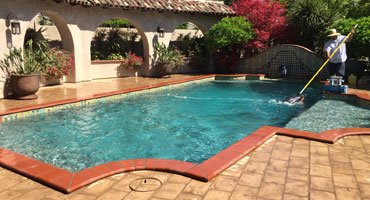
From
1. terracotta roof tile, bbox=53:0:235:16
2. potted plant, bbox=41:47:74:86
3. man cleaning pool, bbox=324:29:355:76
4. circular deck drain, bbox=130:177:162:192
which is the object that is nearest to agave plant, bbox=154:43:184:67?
terracotta roof tile, bbox=53:0:235:16

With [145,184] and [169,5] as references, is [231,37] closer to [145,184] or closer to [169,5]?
[169,5]

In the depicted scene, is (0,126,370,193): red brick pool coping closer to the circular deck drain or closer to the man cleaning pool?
the circular deck drain

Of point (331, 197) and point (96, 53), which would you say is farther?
point (96, 53)

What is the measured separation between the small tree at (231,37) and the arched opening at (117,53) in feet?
12.2

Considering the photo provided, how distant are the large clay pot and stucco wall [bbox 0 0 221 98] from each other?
0.61 metres

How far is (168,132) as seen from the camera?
26.0 ft

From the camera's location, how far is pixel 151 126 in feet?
27.7

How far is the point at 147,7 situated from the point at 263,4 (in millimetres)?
6583

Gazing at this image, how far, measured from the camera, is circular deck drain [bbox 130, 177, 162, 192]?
160 inches

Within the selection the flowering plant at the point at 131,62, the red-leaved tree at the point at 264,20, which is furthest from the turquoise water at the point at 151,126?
the red-leaved tree at the point at 264,20

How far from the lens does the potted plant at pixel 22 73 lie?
33.7ft

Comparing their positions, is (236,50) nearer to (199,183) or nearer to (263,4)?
(263,4)

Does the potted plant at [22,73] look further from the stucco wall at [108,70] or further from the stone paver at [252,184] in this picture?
the stone paver at [252,184]

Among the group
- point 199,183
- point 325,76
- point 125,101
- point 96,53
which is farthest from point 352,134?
point 96,53
